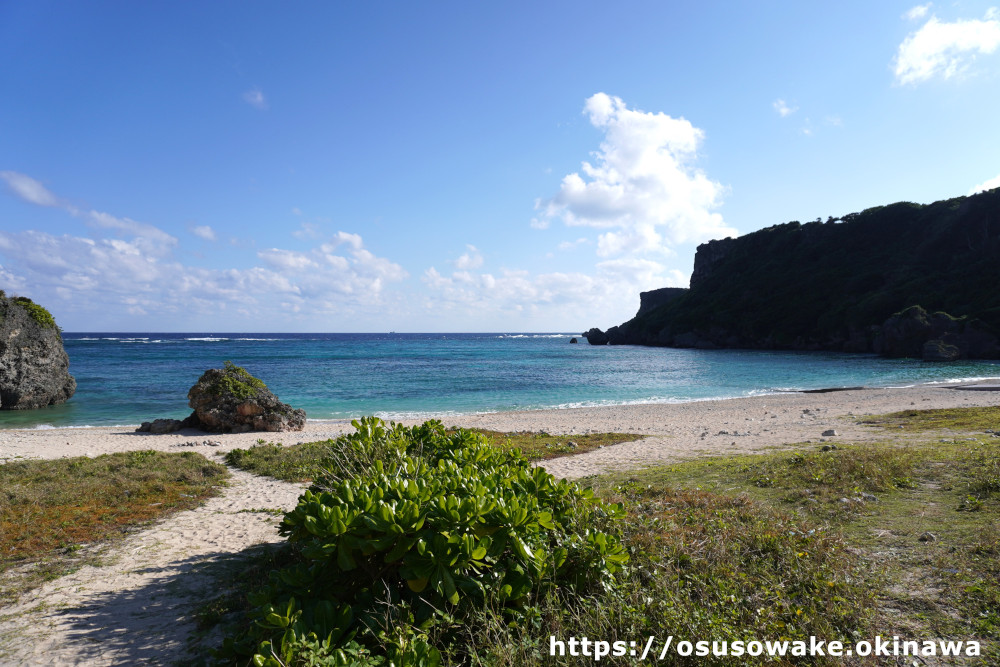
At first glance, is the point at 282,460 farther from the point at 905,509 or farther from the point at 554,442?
the point at 905,509

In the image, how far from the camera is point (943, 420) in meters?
15.2

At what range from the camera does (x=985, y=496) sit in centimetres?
651

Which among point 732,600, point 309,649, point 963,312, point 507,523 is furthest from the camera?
point 963,312

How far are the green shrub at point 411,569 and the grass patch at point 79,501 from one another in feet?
15.4

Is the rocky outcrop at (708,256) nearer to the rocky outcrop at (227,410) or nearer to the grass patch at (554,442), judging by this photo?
the grass patch at (554,442)

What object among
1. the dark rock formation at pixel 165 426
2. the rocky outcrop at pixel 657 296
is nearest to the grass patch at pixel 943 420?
the dark rock formation at pixel 165 426

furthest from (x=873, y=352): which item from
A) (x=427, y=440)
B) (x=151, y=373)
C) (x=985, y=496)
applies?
(x=151, y=373)

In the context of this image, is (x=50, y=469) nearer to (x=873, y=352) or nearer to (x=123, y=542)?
(x=123, y=542)

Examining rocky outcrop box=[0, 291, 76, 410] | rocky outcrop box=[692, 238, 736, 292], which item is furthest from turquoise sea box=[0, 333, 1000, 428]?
rocky outcrop box=[692, 238, 736, 292]

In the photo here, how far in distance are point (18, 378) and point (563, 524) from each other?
3573 centimetres

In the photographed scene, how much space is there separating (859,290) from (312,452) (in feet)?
310

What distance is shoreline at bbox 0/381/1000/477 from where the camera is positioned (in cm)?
1349

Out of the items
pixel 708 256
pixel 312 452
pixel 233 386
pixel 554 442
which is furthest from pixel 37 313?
pixel 708 256

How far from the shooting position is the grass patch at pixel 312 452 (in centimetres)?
1166
